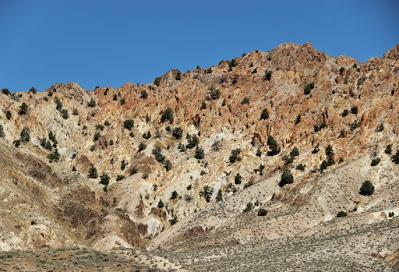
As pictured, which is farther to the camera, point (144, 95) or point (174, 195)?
point (144, 95)

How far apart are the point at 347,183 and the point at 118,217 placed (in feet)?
97.6

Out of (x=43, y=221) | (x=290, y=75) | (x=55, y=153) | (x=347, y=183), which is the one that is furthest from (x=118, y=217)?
(x=290, y=75)

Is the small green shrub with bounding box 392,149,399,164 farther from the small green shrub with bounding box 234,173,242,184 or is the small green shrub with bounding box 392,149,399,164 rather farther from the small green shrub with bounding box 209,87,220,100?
the small green shrub with bounding box 209,87,220,100

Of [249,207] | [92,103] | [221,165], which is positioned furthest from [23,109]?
[249,207]

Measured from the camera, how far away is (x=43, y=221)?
7806 centimetres

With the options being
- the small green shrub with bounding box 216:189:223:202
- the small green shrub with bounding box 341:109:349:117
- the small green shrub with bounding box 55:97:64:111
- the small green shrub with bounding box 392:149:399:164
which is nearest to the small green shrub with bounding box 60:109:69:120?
the small green shrub with bounding box 55:97:64:111

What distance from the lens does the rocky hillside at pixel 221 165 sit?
73.6 meters

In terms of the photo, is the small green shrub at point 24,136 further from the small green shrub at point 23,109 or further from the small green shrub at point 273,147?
the small green shrub at point 273,147

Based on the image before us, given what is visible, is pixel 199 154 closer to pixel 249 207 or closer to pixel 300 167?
pixel 300 167

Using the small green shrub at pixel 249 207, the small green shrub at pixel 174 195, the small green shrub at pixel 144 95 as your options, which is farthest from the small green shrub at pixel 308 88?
the small green shrub at pixel 249 207

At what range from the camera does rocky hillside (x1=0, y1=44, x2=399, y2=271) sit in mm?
73625

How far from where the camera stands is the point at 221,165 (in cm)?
9962

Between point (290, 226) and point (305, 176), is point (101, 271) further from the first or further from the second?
point (305, 176)

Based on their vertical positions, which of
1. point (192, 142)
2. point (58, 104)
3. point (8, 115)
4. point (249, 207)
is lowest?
point (249, 207)
